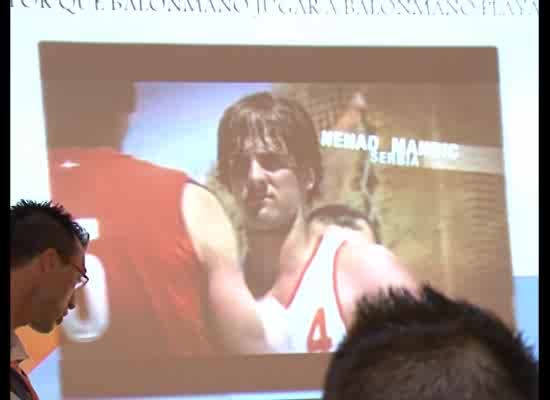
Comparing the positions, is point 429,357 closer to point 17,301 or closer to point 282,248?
point 17,301

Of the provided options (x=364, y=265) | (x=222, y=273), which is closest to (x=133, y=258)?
(x=222, y=273)

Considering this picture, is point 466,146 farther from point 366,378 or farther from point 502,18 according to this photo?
point 366,378

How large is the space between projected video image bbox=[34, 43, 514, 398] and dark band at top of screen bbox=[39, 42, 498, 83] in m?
0.03

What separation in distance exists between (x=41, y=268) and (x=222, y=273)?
1.04 metres

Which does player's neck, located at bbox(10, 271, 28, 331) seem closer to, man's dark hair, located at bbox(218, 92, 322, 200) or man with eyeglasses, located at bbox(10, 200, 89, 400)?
man with eyeglasses, located at bbox(10, 200, 89, 400)

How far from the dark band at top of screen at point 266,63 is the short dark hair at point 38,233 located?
0.97m

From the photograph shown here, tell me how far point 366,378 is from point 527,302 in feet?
6.74

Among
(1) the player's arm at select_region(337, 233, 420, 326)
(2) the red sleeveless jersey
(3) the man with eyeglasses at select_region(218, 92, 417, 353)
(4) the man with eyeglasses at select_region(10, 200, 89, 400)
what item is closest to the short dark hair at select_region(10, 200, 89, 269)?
(4) the man with eyeglasses at select_region(10, 200, 89, 400)

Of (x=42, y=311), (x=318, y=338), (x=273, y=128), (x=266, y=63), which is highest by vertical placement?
(x=266, y=63)

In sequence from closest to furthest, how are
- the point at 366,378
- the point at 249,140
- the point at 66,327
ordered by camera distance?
the point at 366,378 < the point at 66,327 < the point at 249,140

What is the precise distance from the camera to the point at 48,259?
1.31m

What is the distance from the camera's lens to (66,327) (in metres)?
2.22

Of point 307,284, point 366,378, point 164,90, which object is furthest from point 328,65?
point 366,378

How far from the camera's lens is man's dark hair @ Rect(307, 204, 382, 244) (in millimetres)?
2371
